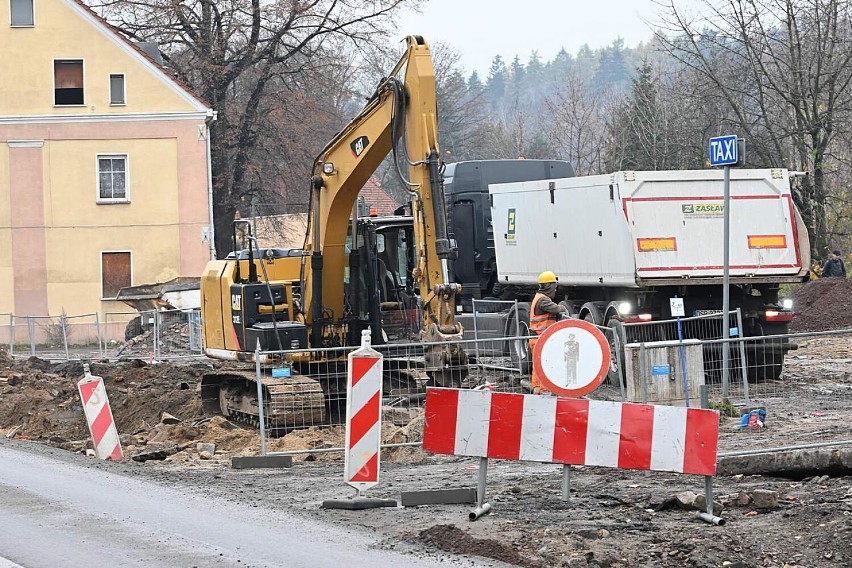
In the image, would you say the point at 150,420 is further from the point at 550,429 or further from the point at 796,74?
the point at 796,74

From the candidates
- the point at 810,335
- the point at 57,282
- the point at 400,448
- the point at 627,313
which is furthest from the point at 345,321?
the point at 57,282

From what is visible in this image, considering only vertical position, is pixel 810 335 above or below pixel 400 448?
above

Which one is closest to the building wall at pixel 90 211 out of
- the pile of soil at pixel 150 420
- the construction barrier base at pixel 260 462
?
the pile of soil at pixel 150 420

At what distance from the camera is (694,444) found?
8.80m

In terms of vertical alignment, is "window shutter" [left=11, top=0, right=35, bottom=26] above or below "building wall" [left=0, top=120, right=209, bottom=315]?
above

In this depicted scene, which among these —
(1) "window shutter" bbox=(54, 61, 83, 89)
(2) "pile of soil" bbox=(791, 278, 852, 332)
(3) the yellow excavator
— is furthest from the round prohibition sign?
(1) "window shutter" bbox=(54, 61, 83, 89)

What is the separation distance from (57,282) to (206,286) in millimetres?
23170

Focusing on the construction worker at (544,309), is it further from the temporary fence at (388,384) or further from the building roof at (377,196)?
the building roof at (377,196)

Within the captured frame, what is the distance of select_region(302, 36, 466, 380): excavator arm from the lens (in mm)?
13445

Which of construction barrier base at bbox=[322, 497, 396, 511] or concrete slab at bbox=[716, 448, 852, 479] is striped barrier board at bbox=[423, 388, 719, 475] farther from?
concrete slab at bbox=[716, 448, 852, 479]

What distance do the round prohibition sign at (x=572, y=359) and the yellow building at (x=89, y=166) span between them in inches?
1264

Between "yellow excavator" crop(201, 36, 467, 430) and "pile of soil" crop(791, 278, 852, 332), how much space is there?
13883 millimetres

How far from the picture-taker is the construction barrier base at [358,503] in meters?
9.71

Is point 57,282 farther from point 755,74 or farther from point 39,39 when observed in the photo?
point 755,74
